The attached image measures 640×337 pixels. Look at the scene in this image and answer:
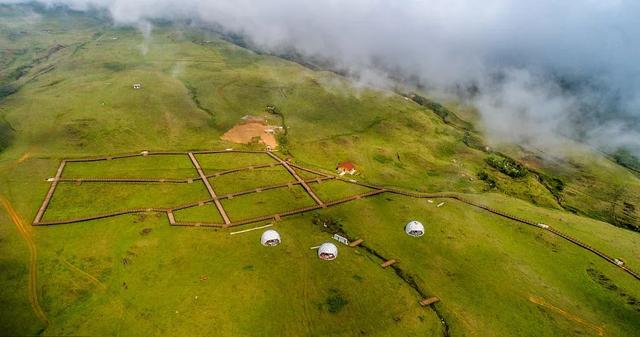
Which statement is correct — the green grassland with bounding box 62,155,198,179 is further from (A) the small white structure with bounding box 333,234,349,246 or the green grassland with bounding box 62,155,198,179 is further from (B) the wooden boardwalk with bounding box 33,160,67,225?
(A) the small white structure with bounding box 333,234,349,246

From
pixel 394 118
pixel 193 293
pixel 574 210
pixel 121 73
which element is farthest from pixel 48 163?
pixel 574 210

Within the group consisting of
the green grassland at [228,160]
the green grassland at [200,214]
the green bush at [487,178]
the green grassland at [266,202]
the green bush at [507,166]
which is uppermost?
the green bush at [507,166]

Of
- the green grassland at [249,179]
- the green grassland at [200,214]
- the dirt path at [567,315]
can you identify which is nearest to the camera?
the dirt path at [567,315]

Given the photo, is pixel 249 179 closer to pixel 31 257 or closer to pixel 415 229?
pixel 415 229

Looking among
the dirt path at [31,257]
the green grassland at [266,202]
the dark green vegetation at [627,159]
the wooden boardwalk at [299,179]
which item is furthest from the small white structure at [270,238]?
the dark green vegetation at [627,159]

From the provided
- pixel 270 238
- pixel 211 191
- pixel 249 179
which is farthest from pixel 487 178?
pixel 211 191

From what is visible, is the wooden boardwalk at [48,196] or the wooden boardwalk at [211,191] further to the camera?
the wooden boardwalk at [211,191]

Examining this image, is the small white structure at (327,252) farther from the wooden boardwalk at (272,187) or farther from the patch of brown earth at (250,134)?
the patch of brown earth at (250,134)

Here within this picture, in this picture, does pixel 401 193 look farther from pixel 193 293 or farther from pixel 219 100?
pixel 219 100
